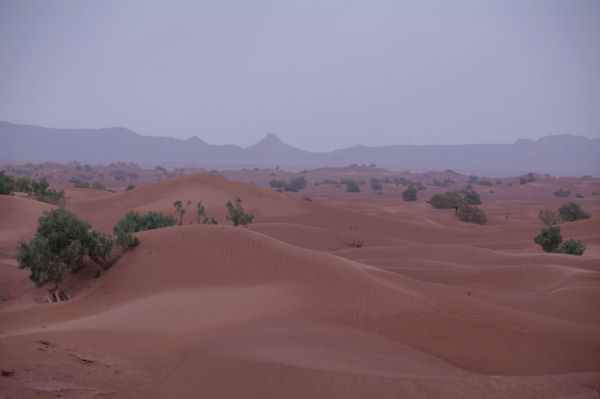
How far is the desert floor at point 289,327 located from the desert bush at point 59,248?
0.53 meters

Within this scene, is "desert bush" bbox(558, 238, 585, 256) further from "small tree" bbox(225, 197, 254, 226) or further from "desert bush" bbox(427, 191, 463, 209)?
"desert bush" bbox(427, 191, 463, 209)

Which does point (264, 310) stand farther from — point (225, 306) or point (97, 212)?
point (97, 212)

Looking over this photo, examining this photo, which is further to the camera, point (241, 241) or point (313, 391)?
point (241, 241)

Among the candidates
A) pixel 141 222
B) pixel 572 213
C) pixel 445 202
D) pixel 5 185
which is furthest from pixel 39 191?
pixel 572 213

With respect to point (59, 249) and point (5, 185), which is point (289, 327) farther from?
point (5, 185)

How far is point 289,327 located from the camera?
347 inches

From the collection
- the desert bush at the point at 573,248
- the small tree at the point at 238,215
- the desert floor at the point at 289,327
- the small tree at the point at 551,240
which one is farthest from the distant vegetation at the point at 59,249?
the desert bush at the point at 573,248

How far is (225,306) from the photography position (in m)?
9.96

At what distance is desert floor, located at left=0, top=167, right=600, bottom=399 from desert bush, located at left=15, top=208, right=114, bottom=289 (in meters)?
0.53

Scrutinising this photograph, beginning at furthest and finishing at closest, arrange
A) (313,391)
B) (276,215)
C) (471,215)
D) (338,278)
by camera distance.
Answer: (471,215) < (276,215) < (338,278) < (313,391)

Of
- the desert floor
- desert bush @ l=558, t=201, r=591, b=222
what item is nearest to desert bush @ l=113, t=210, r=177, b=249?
the desert floor

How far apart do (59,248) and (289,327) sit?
8099mm

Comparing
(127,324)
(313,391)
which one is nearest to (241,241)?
(127,324)

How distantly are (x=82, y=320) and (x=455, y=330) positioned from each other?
8417 millimetres
